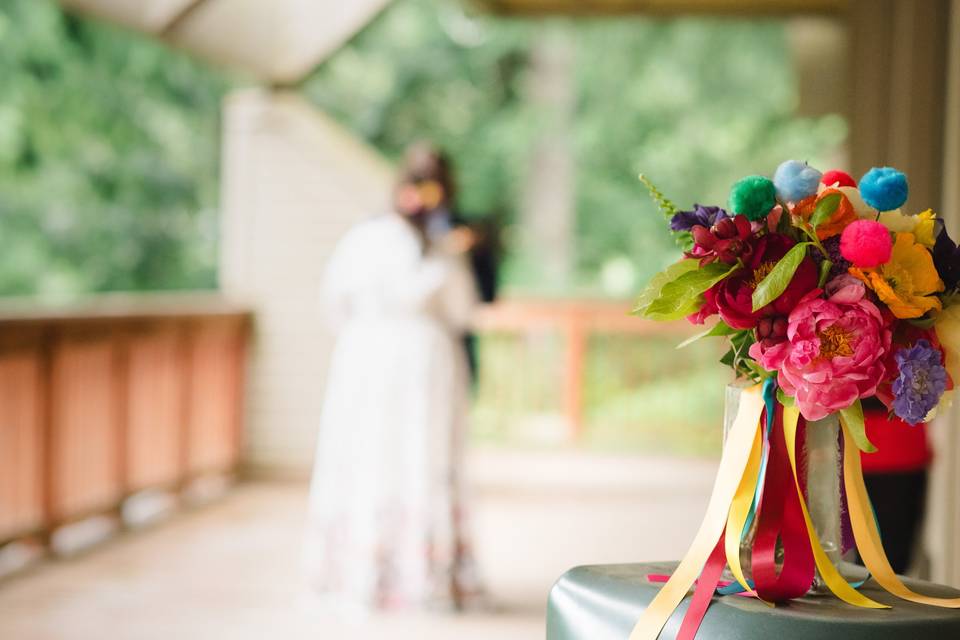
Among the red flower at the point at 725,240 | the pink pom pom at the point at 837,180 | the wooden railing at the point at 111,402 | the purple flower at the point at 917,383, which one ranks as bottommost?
the wooden railing at the point at 111,402

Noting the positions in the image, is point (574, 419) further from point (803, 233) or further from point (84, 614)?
point (803, 233)

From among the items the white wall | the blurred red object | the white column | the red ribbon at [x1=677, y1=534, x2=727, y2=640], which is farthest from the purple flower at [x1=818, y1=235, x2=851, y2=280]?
the white wall

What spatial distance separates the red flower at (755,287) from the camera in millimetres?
1187

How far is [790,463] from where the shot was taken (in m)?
1.25

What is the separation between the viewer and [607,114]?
13.5 metres

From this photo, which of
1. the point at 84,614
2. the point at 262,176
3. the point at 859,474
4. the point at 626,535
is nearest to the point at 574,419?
the point at 626,535

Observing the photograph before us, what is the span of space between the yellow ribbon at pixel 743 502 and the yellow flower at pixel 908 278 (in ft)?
0.70

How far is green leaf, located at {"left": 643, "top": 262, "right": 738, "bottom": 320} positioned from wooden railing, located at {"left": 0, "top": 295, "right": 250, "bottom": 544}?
3490 mm

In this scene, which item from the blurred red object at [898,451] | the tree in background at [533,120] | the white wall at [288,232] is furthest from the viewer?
the tree in background at [533,120]

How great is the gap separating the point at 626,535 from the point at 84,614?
2.57m

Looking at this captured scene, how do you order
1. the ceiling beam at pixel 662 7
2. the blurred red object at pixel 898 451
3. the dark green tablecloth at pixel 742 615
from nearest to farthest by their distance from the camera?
the dark green tablecloth at pixel 742 615
the blurred red object at pixel 898 451
the ceiling beam at pixel 662 7

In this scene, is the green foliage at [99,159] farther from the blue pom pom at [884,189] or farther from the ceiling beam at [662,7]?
the blue pom pom at [884,189]

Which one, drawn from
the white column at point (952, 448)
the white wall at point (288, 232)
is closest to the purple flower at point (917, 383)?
the white column at point (952, 448)

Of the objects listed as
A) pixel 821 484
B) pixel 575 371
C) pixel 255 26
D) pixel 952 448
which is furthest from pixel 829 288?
pixel 575 371
